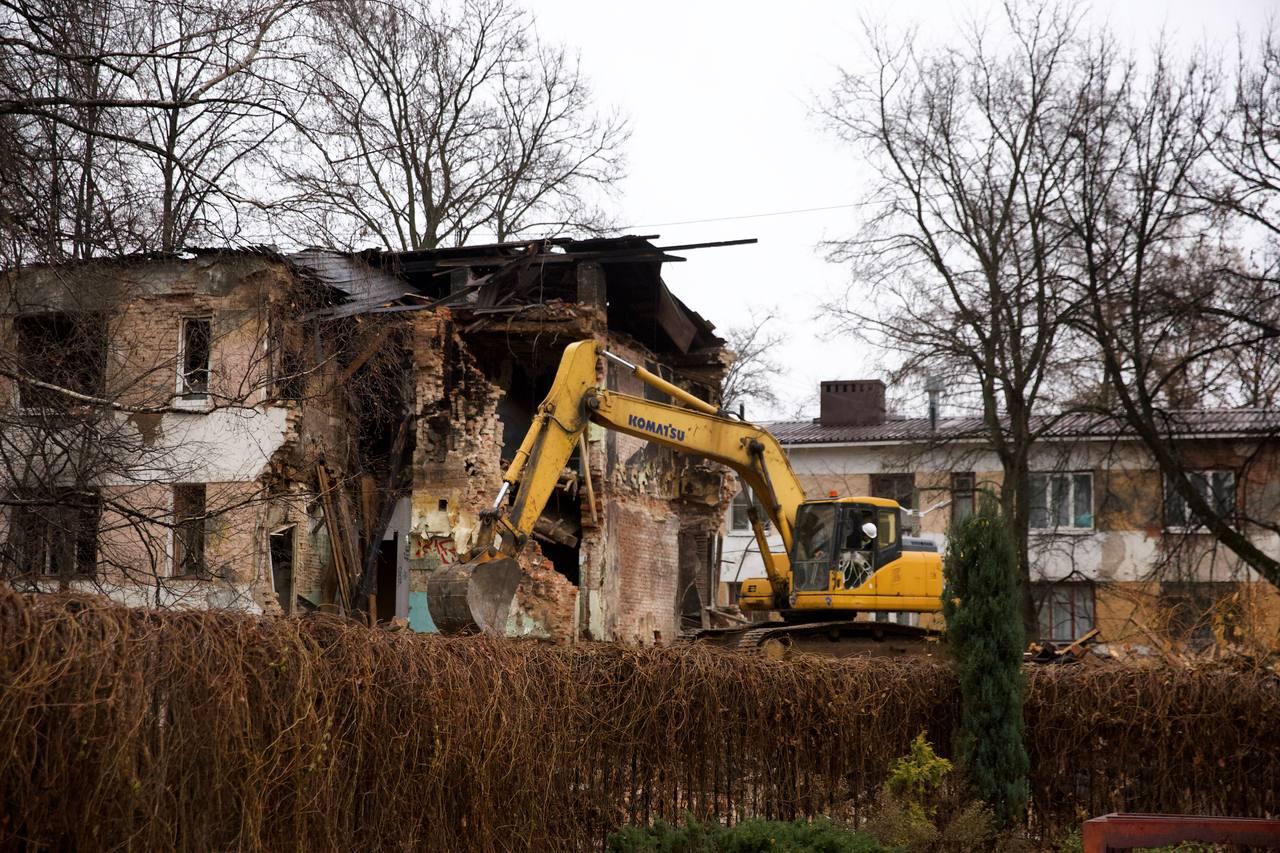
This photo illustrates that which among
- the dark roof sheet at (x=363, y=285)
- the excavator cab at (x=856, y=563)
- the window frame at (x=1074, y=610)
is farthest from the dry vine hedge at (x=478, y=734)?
the window frame at (x=1074, y=610)

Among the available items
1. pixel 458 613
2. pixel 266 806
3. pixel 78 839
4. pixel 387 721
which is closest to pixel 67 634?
pixel 78 839

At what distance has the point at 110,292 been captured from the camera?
14.9 metres

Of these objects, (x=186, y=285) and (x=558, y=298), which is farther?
(x=558, y=298)

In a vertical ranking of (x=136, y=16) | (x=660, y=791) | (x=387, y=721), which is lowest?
(x=660, y=791)

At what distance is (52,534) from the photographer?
48.1ft

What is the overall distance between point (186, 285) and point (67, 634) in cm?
1734

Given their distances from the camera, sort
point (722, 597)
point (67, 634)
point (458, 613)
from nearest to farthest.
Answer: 1. point (67, 634)
2. point (458, 613)
3. point (722, 597)

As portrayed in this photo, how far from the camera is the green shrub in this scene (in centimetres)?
1003

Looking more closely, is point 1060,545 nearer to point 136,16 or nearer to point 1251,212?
point 1251,212

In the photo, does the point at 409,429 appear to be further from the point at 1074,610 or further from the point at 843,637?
the point at 1074,610

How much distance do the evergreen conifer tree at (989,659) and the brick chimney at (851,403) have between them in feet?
95.9

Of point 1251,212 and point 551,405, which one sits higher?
point 1251,212

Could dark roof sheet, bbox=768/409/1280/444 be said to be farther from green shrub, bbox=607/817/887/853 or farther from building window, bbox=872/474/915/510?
green shrub, bbox=607/817/887/853

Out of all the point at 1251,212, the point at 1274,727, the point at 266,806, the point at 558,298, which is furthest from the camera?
the point at 558,298
